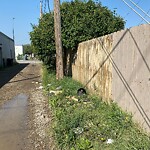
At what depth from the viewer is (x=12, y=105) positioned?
9984 millimetres

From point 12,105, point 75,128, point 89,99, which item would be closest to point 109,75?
point 89,99

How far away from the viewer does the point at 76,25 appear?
13.8 metres

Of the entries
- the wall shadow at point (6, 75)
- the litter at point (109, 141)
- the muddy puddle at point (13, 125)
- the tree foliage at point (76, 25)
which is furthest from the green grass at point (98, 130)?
the wall shadow at point (6, 75)

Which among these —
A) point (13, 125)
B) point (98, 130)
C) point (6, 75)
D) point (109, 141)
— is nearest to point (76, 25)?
point (13, 125)

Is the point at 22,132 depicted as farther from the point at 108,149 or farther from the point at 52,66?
the point at 52,66

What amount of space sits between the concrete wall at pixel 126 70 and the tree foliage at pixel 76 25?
4359 millimetres

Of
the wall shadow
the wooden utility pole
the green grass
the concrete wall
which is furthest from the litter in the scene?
the wall shadow

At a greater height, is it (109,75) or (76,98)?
(109,75)

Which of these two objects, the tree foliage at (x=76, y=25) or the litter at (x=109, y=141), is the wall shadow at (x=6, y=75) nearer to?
the tree foliage at (x=76, y=25)

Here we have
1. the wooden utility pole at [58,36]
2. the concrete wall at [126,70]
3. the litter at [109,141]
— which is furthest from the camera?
the wooden utility pole at [58,36]

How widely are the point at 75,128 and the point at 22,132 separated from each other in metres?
1.58

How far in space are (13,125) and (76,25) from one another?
7.81 metres

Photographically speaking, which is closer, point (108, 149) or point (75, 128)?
point (108, 149)

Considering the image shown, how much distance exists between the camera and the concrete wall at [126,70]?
501 centimetres
